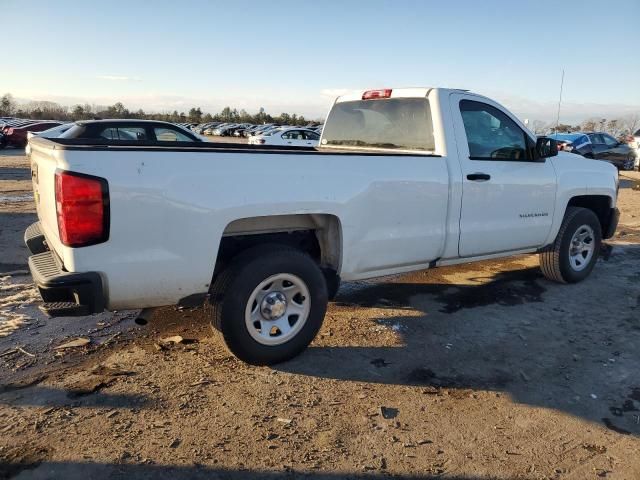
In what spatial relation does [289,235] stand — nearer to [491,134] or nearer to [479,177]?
[479,177]

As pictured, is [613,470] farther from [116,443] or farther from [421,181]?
[116,443]

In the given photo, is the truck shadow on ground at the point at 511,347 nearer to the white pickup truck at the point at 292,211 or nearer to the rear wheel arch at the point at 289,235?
the white pickup truck at the point at 292,211

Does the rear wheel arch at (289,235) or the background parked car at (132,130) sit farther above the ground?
→ the background parked car at (132,130)

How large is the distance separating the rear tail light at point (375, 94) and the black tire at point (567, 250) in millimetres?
2511

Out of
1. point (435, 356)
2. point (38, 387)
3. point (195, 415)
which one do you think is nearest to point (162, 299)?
point (195, 415)

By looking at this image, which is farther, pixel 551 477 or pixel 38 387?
pixel 38 387

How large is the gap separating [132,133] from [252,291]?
9.74 m

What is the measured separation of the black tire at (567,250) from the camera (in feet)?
19.5

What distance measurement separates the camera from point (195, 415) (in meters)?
3.24

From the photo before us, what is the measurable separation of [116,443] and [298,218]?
1942 mm

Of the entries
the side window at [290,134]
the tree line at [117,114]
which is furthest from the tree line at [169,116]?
the side window at [290,134]

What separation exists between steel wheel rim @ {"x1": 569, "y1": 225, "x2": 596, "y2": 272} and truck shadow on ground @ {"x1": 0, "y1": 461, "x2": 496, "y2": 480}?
14.0ft

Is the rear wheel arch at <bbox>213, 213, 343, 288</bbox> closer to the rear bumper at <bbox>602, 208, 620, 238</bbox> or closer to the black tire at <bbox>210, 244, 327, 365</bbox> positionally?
the black tire at <bbox>210, 244, 327, 365</bbox>

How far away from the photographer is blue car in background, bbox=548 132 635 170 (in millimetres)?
20681
